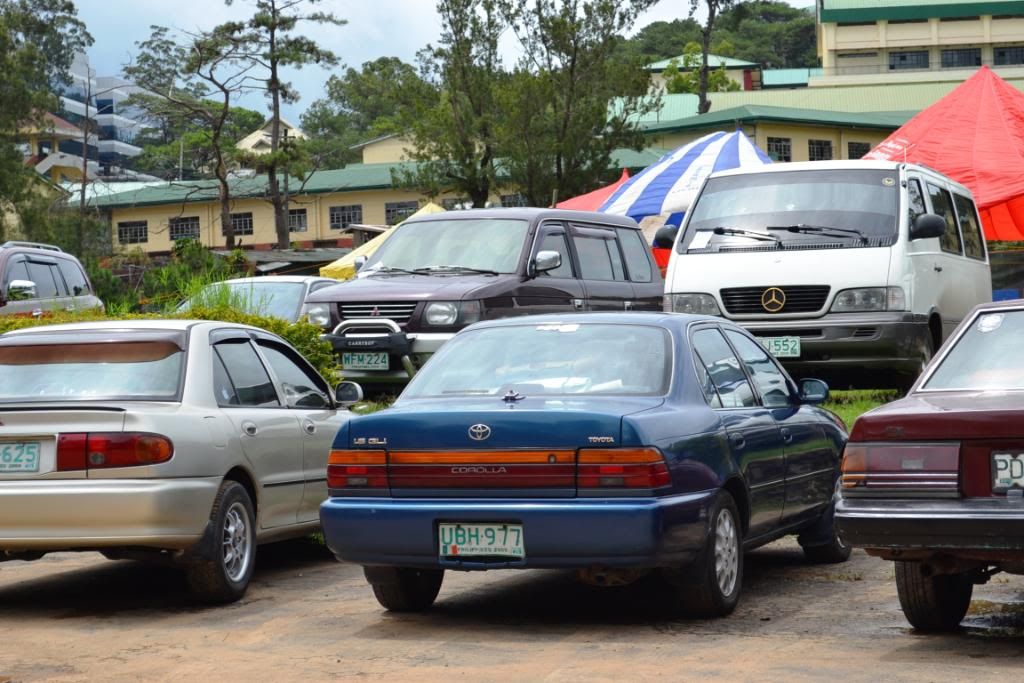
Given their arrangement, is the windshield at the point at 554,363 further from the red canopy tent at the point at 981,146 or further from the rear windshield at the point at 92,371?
the red canopy tent at the point at 981,146

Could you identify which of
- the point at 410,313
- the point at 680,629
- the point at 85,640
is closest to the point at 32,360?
the point at 85,640

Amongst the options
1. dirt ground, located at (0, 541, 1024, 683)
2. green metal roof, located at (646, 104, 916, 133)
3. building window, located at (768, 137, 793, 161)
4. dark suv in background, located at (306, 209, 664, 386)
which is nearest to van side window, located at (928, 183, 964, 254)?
dark suv in background, located at (306, 209, 664, 386)

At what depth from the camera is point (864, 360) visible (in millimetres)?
13508

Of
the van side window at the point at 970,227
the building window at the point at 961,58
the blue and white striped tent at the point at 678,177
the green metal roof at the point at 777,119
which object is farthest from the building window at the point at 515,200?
the building window at the point at 961,58

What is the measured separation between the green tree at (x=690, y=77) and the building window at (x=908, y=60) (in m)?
12.1

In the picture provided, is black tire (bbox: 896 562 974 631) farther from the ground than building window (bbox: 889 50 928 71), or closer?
closer

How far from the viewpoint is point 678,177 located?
27266 mm

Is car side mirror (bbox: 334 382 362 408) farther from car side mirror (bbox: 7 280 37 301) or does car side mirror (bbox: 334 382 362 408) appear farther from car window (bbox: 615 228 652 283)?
car side mirror (bbox: 7 280 37 301)

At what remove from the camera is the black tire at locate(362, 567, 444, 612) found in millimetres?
7724

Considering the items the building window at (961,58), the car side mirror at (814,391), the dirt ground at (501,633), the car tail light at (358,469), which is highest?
the building window at (961,58)

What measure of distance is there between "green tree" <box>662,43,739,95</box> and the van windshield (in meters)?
69.6

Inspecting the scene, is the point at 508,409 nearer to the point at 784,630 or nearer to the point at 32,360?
the point at 784,630

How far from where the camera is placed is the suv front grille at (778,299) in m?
13.7

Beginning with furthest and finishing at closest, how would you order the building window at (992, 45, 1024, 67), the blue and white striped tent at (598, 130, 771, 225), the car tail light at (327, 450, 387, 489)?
the building window at (992, 45, 1024, 67) → the blue and white striped tent at (598, 130, 771, 225) → the car tail light at (327, 450, 387, 489)
